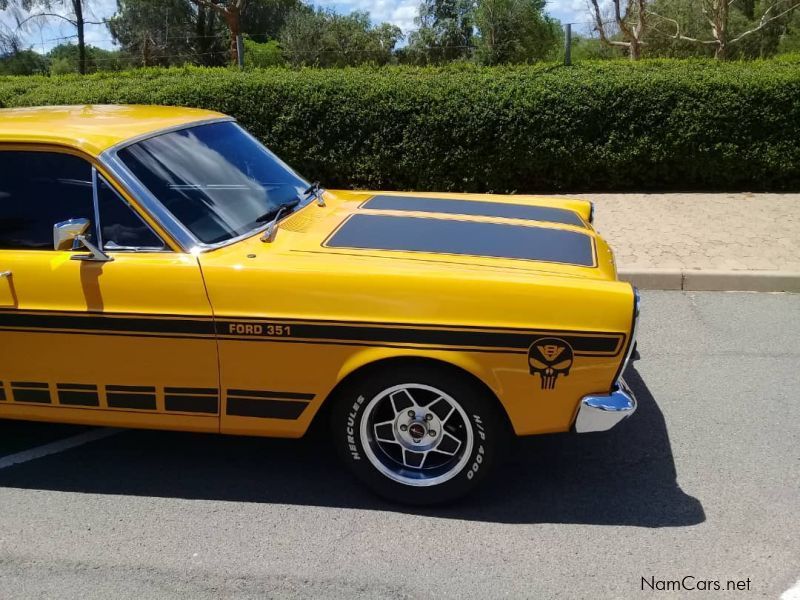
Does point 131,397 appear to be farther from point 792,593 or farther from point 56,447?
point 792,593

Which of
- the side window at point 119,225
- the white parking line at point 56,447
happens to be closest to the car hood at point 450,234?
the side window at point 119,225

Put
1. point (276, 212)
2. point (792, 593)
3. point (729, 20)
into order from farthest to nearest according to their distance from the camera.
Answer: point (729, 20) < point (276, 212) < point (792, 593)

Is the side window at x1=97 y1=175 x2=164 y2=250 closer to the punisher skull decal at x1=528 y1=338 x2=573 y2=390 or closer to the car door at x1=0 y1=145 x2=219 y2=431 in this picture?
the car door at x1=0 y1=145 x2=219 y2=431

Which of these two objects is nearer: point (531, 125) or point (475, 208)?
point (475, 208)

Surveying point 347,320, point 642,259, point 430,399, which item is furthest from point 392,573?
point 642,259

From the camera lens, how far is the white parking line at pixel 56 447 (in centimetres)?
394

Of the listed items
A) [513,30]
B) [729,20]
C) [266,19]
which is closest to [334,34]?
[266,19]

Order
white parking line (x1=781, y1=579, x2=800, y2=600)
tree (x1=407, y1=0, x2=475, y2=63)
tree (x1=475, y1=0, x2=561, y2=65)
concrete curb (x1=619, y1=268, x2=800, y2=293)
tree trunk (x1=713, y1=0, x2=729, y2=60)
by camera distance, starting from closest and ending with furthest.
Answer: white parking line (x1=781, y1=579, x2=800, y2=600) < concrete curb (x1=619, y1=268, x2=800, y2=293) < tree trunk (x1=713, y1=0, x2=729, y2=60) < tree (x1=475, y1=0, x2=561, y2=65) < tree (x1=407, y1=0, x2=475, y2=63)

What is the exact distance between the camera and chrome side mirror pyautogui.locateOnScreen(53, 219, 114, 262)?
3184mm

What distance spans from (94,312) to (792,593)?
119 inches

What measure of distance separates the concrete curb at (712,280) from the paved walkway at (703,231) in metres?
0.03

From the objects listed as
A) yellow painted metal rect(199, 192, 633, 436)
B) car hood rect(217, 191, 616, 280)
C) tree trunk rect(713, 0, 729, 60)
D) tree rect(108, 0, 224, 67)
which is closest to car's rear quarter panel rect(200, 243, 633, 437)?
yellow painted metal rect(199, 192, 633, 436)

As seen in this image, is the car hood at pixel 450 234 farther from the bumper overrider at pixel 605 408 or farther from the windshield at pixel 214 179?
the bumper overrider at pixel 605 408

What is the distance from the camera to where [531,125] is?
9727mm
